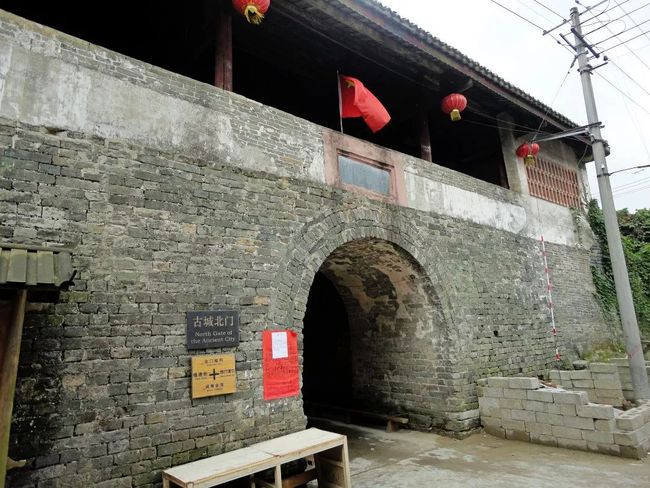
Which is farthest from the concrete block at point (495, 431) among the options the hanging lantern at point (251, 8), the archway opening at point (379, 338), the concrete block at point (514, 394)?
the hanging lantern at point (251, 8)

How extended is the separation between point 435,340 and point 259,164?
12.9ft

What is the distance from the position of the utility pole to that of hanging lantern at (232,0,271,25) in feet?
23.1

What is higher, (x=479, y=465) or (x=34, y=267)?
(x=34, y=267)

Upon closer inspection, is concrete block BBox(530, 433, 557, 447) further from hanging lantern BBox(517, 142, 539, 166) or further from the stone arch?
hanging lantern BBox(517, 142, 539, 166)

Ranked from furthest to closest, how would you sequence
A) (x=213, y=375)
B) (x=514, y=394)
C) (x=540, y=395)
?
(x=514, y=394) < (x=540, y=395) < (x=213, y=375)

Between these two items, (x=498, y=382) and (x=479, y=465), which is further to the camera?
(x=498, y=382)

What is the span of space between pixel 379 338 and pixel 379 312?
0.47 meters

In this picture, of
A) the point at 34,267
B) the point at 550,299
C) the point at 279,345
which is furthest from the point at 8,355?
the point at 550,299

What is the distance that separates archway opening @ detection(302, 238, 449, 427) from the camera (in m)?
6.59

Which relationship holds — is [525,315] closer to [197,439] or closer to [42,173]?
[197,439]

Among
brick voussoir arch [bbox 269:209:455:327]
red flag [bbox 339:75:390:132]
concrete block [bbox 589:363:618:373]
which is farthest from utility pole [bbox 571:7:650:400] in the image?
red flag [bbox 339:75:390:132]

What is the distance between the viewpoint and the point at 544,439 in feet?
19.1

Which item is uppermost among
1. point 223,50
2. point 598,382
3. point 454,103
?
point 454,103

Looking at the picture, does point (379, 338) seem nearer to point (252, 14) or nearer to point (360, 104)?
point (360, 104)
